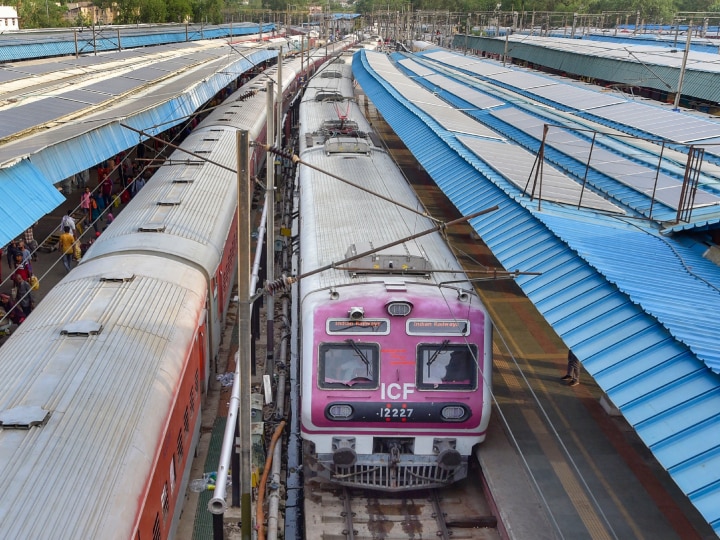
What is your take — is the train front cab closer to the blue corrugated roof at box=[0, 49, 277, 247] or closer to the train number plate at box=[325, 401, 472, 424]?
the train number plate at box=[325, 401, 472, 424]

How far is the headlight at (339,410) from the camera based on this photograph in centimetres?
1184

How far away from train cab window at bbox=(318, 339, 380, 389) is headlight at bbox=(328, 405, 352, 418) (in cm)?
32

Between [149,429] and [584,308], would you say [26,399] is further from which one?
[584,308]

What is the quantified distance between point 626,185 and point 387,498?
360 inches

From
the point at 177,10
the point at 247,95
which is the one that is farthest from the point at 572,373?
the point at 177,10

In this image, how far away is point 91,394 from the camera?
9.70 metres

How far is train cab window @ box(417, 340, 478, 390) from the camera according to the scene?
11930mm

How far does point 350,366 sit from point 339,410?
0.70m

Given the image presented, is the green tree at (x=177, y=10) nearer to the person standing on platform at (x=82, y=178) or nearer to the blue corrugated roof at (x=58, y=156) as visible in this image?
the person standing on platform at (x=82, y=178)

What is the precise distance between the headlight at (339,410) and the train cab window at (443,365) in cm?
115

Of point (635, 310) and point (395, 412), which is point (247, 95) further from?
point (635, 310)

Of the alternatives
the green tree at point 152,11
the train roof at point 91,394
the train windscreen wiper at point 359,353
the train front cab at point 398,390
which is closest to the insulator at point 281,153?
the train front cab at point 398,390

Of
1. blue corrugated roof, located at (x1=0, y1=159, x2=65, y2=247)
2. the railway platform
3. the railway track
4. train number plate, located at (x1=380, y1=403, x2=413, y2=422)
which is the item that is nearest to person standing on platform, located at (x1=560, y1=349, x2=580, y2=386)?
the railway platform

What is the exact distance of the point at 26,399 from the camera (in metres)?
9.39
